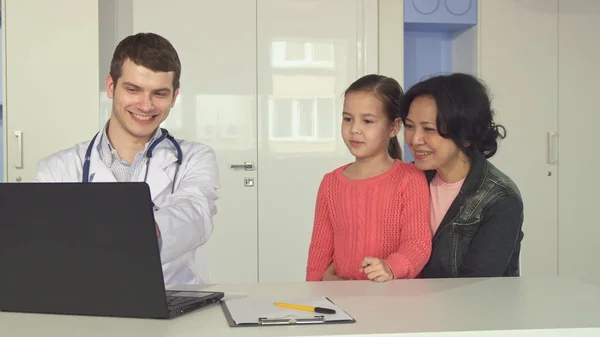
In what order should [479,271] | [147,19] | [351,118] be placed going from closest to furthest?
[479,271] < [351,118] < [147,19]

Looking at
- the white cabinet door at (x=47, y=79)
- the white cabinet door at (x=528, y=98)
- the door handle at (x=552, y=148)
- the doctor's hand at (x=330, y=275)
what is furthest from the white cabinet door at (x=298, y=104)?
the doctor's hand at (x=330, y=275)

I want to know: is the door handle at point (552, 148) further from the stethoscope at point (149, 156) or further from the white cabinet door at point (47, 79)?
the stethoscope at point (149, 156)

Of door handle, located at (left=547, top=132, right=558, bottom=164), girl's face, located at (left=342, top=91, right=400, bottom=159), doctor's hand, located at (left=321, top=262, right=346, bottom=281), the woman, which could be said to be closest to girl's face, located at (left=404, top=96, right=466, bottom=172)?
the woman

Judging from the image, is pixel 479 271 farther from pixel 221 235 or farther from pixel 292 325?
pixel 221 235

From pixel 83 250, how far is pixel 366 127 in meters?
1.06

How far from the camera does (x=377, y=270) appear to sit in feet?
5.08

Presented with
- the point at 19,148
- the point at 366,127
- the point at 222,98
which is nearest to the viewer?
the point at 366,127

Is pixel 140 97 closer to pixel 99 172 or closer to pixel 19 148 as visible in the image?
pixel 99 172

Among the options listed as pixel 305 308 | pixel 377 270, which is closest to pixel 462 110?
pixel 377 270

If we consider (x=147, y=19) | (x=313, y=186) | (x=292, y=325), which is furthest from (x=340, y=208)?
(x=147, y=19)

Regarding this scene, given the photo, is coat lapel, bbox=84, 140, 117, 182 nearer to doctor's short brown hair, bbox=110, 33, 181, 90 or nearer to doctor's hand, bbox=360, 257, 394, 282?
doctor's short brown hair, bbox=110, 33, 181, 90

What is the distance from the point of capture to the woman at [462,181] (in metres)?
1.72

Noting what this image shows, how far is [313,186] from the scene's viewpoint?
396 centimetres

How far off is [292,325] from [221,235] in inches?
112
